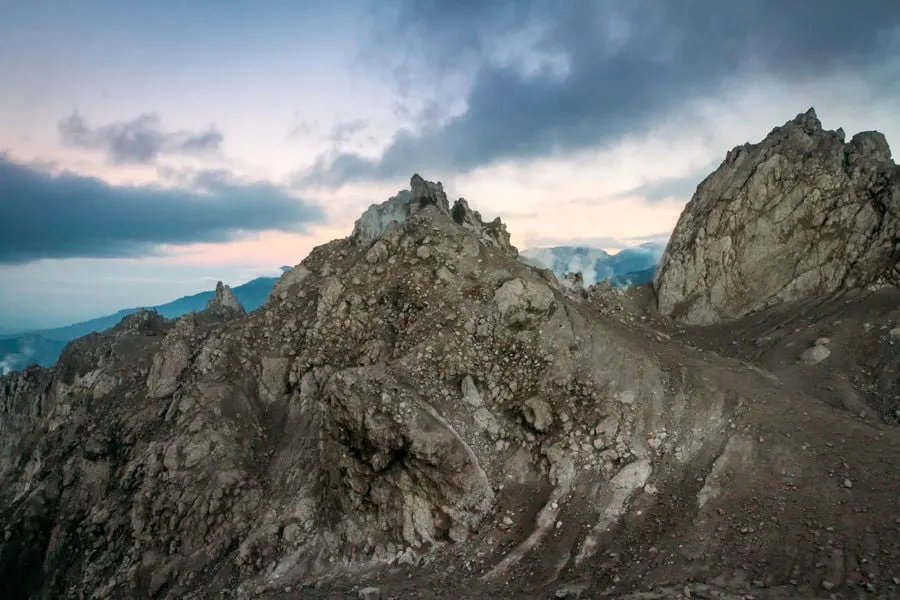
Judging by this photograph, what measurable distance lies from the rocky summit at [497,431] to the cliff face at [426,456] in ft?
0.37

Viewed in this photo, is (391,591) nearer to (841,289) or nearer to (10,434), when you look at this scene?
(841,289)

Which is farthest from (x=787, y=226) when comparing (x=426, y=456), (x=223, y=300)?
(x=223, y=300)

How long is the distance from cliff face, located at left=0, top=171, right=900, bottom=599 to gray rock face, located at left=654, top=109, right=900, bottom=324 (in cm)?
1113

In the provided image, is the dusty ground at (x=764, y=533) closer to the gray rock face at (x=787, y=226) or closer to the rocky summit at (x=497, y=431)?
the rocky summit at (x=497, y=431)

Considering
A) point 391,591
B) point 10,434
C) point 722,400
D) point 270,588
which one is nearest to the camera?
point 391,591

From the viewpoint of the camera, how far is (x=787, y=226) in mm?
35750

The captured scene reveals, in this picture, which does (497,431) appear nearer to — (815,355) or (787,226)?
(815,355)

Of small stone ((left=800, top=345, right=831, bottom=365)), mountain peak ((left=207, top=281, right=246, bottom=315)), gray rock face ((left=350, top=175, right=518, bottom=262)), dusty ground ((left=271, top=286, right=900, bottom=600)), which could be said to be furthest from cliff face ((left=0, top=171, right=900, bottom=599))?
mountain peak ((left=207, top=281, right=246, bottom=315))

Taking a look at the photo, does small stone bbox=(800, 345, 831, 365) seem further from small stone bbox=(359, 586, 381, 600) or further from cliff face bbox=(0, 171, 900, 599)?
small stone bbox=(359, 586, 381, 600)

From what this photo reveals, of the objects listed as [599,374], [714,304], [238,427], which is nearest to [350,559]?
[238,427]

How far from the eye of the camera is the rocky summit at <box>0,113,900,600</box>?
17.6 metres

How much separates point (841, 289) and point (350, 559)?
3321cm

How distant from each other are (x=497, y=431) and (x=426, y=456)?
3826 mm

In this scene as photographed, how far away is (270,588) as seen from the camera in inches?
795
